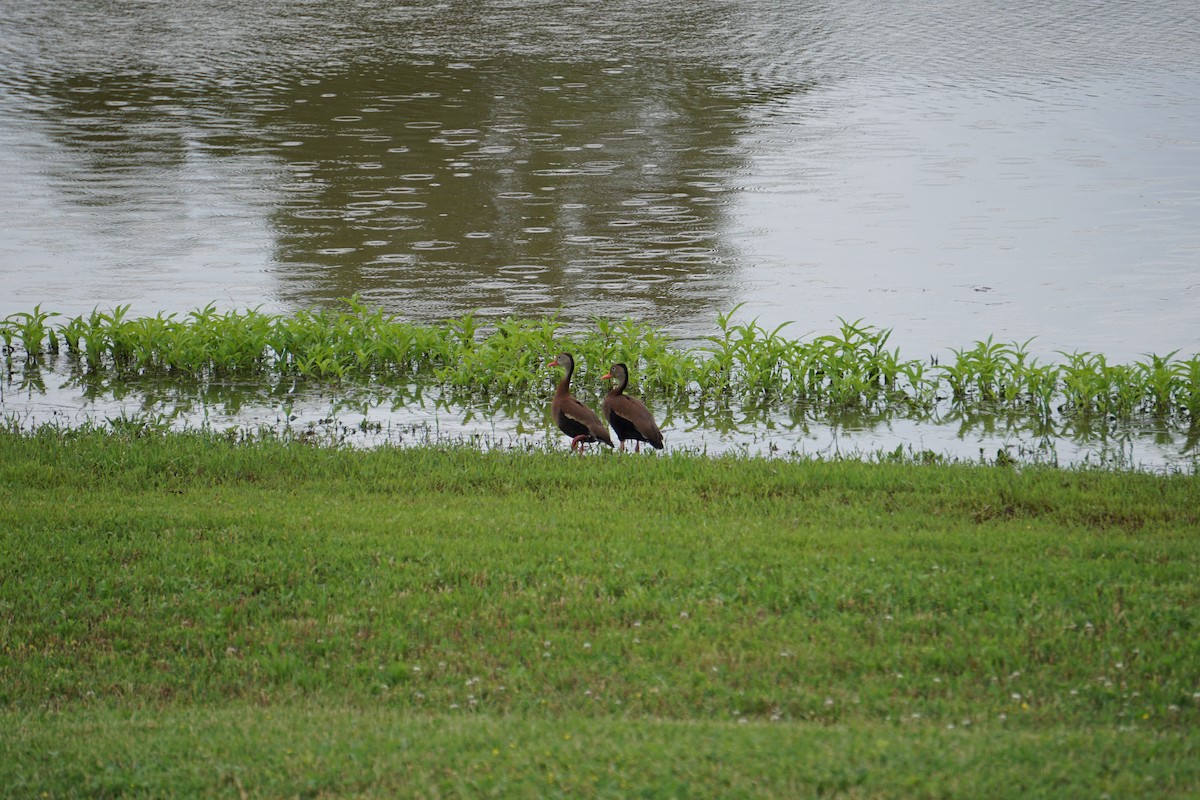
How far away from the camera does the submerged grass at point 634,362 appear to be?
390 inches

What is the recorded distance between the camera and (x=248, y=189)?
58.3 feet

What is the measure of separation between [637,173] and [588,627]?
523 inches

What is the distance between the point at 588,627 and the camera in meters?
5.95

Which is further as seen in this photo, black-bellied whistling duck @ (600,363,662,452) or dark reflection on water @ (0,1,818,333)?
dark reflection on water @ (0,1,818,333)

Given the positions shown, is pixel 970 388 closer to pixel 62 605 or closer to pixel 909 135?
pixel 62 605

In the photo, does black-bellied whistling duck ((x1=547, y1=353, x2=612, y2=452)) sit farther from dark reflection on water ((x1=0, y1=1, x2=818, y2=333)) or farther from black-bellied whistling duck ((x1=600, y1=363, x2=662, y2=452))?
dark reflection on water ((x1=0, y1=1, x2=818, y2=333))

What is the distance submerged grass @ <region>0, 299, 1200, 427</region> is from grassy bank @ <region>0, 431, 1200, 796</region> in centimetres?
200

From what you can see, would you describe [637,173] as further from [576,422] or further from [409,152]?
[576,422]

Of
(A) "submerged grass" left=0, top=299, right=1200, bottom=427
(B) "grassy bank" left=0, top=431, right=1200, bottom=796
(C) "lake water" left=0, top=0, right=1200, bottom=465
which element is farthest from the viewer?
(C) "lake water" left=0, top=0, right=1200, bottom=465

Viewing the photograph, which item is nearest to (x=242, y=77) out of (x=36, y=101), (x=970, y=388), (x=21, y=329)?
(x=36, y=101)

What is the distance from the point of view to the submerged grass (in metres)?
9.91

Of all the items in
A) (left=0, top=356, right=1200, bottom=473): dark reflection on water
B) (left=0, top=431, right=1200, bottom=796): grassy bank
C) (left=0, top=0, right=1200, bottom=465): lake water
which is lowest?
(left=0, top=431, right=1200, bottom=796): grassy bank

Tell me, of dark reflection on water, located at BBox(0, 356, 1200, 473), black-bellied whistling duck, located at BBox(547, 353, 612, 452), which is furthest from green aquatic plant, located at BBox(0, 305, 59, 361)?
black-bellied whistling duck, located at BBox(547, 353, 612, 452)

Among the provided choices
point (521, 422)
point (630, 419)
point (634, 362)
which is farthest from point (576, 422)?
point (634, 362)
